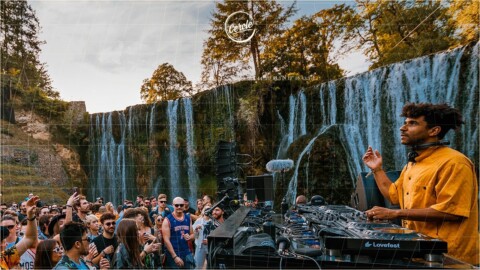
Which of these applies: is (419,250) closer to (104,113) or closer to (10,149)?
(104,113)

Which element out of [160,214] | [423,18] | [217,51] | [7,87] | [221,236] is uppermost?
[423,18]

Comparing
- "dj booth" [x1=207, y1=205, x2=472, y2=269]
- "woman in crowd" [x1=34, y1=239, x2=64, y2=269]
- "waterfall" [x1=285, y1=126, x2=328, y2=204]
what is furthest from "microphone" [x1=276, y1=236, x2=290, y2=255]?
"waterfall" [x1=285, y1=126, x2=328, y2=204]

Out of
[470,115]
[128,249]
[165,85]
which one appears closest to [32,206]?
[128,249]

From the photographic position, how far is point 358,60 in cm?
171

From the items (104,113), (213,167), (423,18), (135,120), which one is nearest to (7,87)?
(104,113)

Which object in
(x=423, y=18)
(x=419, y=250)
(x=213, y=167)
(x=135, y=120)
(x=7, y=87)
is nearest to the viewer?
(x=419, y=250)

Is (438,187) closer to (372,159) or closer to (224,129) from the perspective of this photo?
(372,159)

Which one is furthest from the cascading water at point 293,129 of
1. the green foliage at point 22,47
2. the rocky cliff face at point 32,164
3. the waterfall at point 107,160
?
the green foliage at point 22,47

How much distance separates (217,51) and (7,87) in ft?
3.53

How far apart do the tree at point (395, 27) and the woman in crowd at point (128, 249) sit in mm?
1435

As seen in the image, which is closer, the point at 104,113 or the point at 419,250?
the point at 419,250

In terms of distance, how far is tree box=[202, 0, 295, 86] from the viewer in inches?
62.6

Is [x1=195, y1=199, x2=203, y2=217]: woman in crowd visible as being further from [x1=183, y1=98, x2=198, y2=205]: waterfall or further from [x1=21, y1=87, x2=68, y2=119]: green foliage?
[x1=21, y1=87, x2=68, y2=119]: green foliage

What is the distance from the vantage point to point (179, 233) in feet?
4.97
